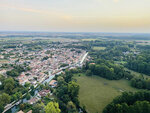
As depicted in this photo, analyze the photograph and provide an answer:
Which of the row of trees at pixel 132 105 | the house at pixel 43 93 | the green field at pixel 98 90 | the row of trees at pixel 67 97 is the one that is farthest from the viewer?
the house at pixel 43 93

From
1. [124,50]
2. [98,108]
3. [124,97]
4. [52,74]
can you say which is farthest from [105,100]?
[124,50]

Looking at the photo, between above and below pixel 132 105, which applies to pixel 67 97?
below

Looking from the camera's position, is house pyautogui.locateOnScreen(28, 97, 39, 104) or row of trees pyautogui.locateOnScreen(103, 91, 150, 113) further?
house pyautogui.locateOnScreen(28, 97, 39, 104)

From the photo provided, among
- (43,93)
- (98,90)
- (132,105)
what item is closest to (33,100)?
(43,93)

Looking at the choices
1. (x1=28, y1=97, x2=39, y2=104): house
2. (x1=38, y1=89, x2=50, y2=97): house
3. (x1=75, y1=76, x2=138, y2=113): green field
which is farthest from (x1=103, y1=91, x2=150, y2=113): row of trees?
(x1=28, y1=97, x2=39, y2=104): house

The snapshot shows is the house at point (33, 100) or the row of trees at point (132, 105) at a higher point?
the row of trees at point (132, 105)

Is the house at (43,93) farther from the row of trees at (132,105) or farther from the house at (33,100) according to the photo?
the row of trees at (132,105)

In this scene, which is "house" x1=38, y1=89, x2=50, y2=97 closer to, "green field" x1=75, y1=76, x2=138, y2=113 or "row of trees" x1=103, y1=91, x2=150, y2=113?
"green field" x1=75, y1=76, x2=138, y2=113

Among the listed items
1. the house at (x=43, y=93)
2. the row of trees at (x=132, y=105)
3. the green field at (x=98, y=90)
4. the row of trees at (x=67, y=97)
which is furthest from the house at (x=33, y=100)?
the row of trees at (x=132, y=105)

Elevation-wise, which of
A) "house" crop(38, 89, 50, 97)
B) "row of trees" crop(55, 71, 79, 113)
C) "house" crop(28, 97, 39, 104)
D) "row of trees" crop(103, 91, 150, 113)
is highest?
"row of trees" crop(103, 91, 150, 113)

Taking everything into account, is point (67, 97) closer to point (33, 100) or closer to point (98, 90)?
point (33, 100)
